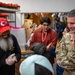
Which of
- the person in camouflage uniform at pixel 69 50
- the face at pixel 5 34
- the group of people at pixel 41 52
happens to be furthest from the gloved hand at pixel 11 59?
the person in camouflage uniform at pixel 69 50

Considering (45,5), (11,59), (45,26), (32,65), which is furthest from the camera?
(45,5)

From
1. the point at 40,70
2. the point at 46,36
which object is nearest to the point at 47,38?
the point at 46,36

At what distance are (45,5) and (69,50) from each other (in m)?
3.47

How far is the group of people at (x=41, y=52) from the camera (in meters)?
1.04

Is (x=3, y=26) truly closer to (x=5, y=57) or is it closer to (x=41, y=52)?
(x=5, y=57)

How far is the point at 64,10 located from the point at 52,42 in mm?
1920

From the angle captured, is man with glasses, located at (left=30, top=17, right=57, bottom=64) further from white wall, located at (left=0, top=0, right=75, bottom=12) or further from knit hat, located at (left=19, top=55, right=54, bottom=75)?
knit hat, located at (left=19, top=55, right=54, bottom=75)

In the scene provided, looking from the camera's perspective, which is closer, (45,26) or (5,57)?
(5,57)

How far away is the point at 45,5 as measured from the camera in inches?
204

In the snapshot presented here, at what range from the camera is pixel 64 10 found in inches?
204

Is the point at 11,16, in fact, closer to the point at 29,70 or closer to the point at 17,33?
the point at 17,33

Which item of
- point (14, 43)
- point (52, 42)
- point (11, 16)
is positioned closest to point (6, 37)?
point (14, 43)

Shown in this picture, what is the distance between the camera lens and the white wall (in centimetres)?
511

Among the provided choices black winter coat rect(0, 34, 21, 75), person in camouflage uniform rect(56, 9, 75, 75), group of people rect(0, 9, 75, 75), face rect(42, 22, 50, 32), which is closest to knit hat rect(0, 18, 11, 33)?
group of people rect(0, 9, 75, 75)
